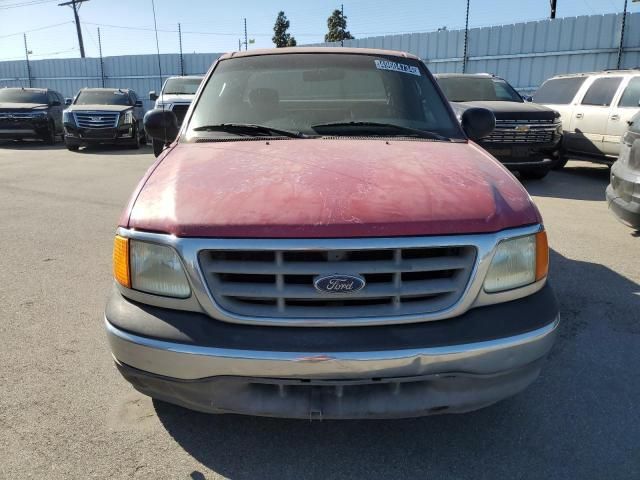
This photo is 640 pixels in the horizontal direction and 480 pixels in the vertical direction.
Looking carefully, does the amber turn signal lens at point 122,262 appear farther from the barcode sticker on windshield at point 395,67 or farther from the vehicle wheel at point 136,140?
the vehicle wheel at point 136,140

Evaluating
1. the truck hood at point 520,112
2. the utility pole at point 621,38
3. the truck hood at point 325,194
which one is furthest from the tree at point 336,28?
the truck hood at point 325,194

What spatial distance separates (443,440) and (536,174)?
8025mm

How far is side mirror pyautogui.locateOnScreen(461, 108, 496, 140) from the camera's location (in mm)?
3688

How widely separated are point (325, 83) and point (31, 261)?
3404 millimetres

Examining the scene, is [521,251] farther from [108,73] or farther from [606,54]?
[108,73]

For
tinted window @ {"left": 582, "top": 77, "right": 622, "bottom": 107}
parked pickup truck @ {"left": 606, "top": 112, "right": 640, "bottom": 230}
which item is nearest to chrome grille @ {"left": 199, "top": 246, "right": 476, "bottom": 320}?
parked pickup truck @ {"left": 606, "top": 112, "right": 640, "bottom": 230}

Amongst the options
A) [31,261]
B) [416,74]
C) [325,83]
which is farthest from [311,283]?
[31,261]

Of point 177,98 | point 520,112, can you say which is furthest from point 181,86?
point 520,112

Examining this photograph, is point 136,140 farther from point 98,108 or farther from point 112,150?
point 98,108

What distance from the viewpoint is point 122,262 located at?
2.19m

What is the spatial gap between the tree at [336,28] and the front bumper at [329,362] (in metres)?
43.9

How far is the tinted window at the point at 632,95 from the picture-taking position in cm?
889

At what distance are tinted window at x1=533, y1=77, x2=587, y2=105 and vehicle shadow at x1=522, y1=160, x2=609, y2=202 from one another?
147 cm

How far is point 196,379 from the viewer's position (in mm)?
1994
